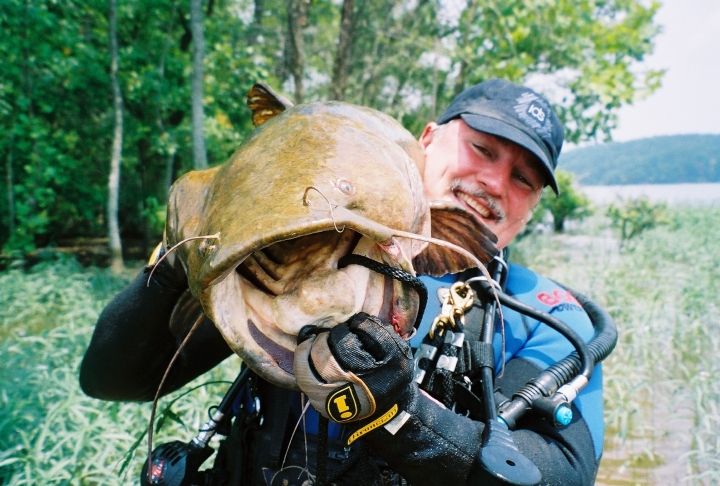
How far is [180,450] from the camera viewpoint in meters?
1.62

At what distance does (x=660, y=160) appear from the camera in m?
35.2

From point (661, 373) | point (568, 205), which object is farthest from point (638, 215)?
point (661, 373)

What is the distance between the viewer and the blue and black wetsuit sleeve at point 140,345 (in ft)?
4.50

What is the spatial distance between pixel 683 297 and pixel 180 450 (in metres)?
5.54

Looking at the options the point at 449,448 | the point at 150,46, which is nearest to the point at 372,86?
the point at 150,46

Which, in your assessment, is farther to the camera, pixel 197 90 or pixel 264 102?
pixel 197 90

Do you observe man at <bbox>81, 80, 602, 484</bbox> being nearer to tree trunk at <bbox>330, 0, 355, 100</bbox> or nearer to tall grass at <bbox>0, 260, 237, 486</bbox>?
tall grass at <bbox>0, 260, 237, 486</bbox>

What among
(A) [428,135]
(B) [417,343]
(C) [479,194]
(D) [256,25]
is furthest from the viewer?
(D) [256,25]

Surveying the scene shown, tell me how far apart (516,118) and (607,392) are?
290cm

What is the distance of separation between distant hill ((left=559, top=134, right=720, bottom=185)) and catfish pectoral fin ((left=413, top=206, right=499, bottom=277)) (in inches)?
1111

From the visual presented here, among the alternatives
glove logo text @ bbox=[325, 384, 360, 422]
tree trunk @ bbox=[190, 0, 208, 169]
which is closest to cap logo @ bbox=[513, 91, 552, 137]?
→ glove logo text @ bbox=[325, 384, 360, 422]

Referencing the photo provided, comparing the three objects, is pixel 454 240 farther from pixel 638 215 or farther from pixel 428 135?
pixel 638 215

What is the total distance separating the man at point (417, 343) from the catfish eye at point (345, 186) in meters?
0.24

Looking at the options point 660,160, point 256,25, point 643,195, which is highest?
point 256,25
